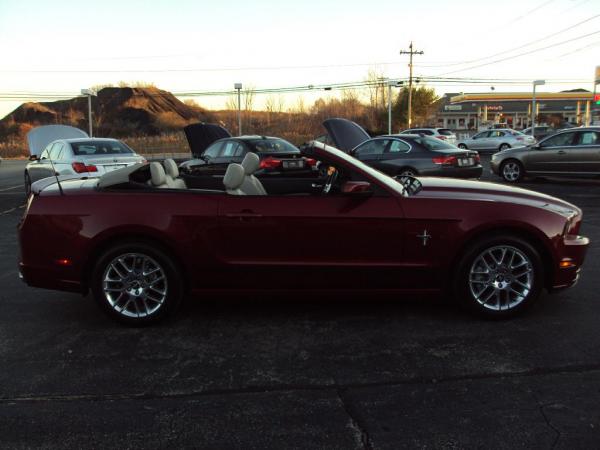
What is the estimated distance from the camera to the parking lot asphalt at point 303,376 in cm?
279

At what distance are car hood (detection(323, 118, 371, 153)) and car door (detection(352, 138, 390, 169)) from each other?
1.06 feet

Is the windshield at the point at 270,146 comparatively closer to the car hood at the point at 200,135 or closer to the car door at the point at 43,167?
the car door at the point at 43,167

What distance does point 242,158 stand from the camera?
11484mm

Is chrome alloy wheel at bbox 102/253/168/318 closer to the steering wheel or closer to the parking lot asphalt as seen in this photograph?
the parking lot asphalt

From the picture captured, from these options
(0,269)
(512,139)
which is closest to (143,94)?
(512,139)

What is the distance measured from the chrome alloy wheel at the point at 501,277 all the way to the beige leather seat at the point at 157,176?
107 inches

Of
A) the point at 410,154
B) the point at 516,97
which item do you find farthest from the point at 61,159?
the point at 516,97

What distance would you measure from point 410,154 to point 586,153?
4.78 m

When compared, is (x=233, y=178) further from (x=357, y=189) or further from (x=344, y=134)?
(x=344, y=134)

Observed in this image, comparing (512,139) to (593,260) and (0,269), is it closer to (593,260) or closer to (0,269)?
(593,260)

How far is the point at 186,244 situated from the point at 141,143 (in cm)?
5559

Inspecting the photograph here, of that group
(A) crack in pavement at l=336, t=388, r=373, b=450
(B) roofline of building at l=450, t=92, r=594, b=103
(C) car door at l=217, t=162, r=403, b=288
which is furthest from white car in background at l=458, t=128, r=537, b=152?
(B) roofline of building at l=450, t=92, r=594, b=103

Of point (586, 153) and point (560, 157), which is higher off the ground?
point (586, 153)

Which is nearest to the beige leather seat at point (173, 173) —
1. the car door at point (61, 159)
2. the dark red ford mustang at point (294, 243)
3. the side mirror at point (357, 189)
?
the dark red ford mustang at point (294, 243)
